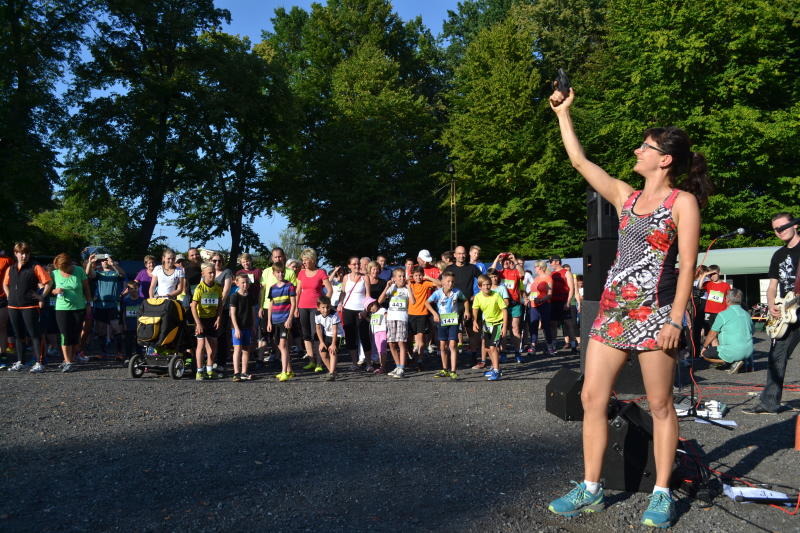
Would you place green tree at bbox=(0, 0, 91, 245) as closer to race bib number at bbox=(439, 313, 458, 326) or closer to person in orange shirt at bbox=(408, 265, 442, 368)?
person in orange shirt at bbox=(408, 265, 442, 368)

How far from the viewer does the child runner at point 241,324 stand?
32.0 ft

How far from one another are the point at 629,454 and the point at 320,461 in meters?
2.17

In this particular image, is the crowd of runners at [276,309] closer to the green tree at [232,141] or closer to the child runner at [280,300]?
the child runner at [280,300]

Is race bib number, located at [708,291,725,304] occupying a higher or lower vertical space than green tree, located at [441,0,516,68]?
lower

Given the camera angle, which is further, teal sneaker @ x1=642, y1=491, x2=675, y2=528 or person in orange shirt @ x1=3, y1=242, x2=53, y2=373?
person in orange shirt @ x1=3, y1=242, x2=53, y2=373

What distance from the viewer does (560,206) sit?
104 ft

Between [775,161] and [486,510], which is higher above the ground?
[775,161]

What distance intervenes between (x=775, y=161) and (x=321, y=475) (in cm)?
2615

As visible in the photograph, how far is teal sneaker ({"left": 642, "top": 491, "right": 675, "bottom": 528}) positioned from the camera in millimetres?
3627

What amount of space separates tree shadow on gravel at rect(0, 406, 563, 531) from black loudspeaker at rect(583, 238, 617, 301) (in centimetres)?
230

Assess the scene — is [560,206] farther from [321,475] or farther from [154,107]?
[321,475]

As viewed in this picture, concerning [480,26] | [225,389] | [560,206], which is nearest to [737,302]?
[225,389]

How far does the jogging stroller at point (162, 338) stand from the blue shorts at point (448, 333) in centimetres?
367

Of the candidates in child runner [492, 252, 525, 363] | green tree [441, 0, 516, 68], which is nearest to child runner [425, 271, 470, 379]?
child runner [492, 252, 525, 363]
